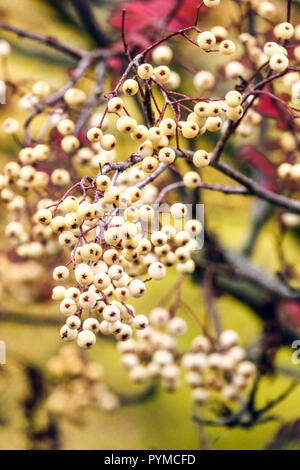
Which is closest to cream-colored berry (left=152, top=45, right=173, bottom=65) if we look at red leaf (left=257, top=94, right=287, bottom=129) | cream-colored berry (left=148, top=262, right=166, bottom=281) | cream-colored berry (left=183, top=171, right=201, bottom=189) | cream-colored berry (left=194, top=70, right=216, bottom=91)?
cream-colored berry (left=194, top=70, right=216, bottom=91)

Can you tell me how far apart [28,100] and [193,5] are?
18.1 inches

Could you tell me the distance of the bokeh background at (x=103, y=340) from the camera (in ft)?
4.54

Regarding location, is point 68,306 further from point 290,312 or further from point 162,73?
point 290,312

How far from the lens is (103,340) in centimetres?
131

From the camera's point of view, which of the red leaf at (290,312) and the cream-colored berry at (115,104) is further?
the red leaf at (290,312)

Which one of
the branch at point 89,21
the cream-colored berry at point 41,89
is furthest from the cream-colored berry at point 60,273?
the branch at point 89,21

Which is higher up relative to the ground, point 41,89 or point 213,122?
point 41,89

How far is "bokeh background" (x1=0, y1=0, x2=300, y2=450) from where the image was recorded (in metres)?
1.38

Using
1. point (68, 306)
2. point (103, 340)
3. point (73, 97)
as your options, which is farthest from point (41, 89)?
point (103, 340)

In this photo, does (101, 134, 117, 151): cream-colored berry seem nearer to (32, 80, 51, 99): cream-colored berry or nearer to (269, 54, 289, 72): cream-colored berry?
(269, 54, 289, 72): cream-colored berry

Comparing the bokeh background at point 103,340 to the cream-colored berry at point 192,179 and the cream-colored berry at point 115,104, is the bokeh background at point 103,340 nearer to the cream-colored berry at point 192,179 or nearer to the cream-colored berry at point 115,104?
the cream-colored berry at point 192,179

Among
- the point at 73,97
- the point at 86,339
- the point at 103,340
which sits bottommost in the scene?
the point at 86,339

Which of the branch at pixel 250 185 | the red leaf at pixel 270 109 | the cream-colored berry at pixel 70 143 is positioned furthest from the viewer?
the red leaf at pixel 270 109

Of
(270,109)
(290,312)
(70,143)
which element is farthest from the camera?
(290,312)
